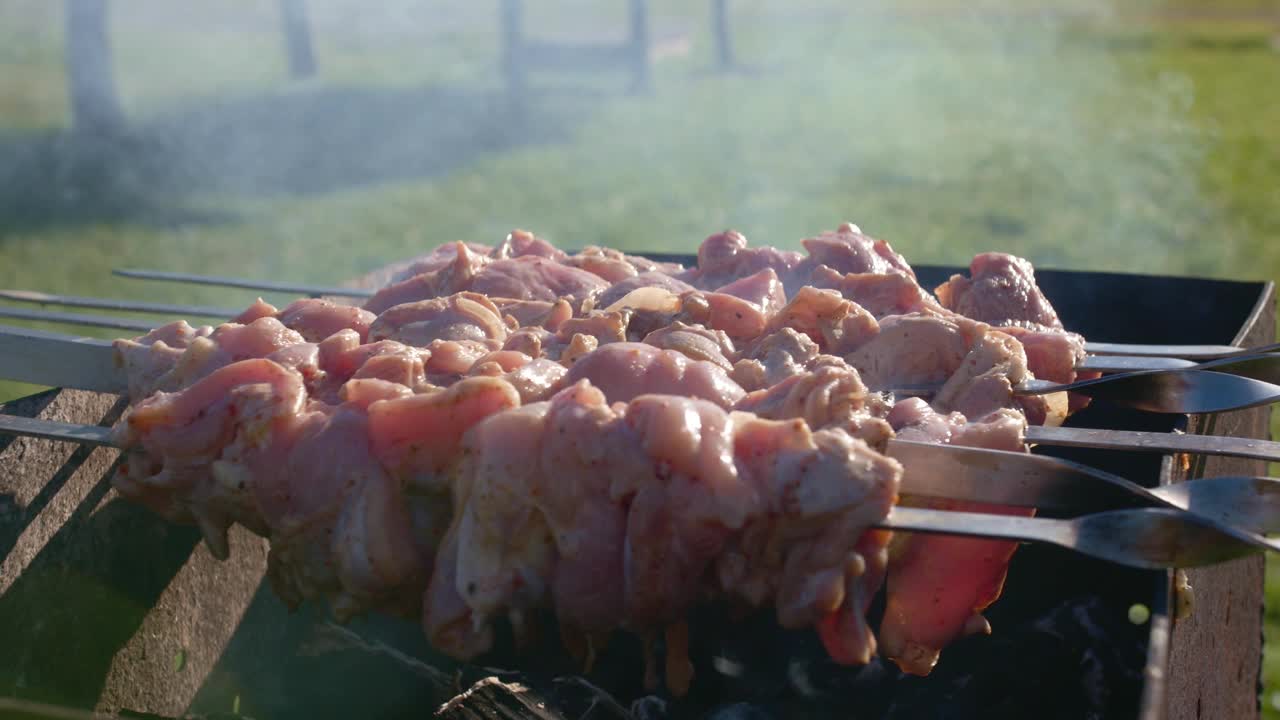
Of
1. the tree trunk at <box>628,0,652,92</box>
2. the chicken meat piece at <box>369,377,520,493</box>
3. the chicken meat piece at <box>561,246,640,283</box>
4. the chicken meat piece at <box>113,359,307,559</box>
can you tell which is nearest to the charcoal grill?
the chicken meat piece at <box>113,359,307,559</box>

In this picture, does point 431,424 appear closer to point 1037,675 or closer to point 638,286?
point 638,286

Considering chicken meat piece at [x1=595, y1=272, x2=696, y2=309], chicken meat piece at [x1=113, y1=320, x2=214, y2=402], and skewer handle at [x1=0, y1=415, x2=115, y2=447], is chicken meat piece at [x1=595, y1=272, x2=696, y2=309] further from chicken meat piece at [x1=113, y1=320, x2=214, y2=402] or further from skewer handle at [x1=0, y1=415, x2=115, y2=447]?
skewer handle at [x1=0, y1=415, x2=115, y2=447]

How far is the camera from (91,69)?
14.1 metres

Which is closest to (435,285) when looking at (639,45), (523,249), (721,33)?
(523,249)

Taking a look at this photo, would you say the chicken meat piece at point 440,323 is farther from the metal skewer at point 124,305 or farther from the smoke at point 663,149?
the smoke at point 663,149

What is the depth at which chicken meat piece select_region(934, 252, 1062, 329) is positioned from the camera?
3.00 metres

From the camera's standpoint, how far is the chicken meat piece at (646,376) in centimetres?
223

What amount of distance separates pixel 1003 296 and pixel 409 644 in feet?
6.59

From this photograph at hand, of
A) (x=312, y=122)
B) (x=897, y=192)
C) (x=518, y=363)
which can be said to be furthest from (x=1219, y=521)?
(x=312, y=122)

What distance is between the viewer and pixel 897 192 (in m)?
12.8

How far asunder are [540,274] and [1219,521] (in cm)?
186

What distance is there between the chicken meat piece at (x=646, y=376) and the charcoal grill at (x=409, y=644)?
52 centimetres

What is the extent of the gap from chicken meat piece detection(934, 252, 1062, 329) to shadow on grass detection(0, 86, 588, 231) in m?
10.5

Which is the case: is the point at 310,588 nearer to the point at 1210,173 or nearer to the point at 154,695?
the point at 154,695
